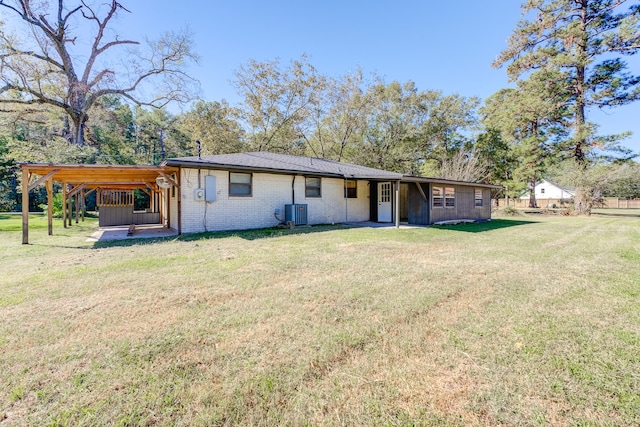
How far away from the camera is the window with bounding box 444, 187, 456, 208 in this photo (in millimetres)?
13047

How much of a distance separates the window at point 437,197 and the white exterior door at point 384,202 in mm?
1892

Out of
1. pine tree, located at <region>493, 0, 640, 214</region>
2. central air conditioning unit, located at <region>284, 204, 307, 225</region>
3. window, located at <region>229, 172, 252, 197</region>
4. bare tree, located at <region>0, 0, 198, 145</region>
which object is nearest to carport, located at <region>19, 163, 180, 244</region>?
window, located at <region>229, 172, 252, 197</region>

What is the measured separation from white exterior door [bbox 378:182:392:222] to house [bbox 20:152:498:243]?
1.8 inches

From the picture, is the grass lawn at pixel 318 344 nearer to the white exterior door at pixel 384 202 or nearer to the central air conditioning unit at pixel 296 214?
the central air conditioning unit at pixel 296 214

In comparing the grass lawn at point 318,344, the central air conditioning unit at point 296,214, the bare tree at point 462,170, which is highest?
the bare tree at point 462,170

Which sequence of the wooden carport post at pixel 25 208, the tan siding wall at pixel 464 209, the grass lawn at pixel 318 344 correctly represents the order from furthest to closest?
the tan siding wall at pixel 464 209, the wooden carport post at pixel 25 208, the grass lawn at pixel 318 344

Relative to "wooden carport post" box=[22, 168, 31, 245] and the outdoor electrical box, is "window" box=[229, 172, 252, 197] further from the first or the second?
"wooden carport post" box=[22, 168, 31, 245]

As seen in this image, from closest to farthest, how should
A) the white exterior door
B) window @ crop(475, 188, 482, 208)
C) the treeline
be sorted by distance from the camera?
the white exterior door, window @ crop(475, 188, 482, 208), the treeline

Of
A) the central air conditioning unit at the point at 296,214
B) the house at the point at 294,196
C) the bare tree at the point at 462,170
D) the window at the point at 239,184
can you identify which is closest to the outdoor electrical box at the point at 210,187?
the house at the point at 294,196

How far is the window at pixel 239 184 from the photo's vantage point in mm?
9961

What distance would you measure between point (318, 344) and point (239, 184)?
8.50m

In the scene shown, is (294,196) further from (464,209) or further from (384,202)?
(464,209)

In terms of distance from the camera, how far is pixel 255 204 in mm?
10422

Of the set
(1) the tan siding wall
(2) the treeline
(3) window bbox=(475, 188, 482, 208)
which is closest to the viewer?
(1) the tan siding wall
